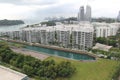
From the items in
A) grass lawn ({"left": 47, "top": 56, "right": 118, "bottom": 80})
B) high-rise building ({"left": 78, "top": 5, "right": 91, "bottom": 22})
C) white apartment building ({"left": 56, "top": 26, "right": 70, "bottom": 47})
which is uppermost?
high-rise building ({"left": 78, "top": 5, "right": 91, "bottom": 22})

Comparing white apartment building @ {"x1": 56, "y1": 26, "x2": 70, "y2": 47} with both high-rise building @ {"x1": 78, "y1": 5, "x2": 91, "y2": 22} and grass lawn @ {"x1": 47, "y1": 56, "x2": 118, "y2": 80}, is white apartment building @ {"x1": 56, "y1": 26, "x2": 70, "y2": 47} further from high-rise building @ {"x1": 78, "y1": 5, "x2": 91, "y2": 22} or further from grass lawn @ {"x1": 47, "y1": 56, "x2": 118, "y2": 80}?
high-rise building @ {"x1": 78, "y1": 5, "x2": 91, "y2": 22}

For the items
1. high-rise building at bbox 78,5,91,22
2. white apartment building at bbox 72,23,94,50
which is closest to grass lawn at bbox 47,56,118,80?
white apartment building at bbox 72,23,94,50

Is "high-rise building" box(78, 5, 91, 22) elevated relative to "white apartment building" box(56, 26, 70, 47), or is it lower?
elevated

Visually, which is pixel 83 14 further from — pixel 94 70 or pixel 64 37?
pixel 94 70

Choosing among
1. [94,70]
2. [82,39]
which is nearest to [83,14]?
[82,39]

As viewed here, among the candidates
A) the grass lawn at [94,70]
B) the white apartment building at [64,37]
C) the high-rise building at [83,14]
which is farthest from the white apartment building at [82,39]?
the high-rise building at [83,14]

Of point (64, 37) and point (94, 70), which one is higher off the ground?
point (64, 37)

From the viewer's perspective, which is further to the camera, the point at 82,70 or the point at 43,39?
the point at 43,39

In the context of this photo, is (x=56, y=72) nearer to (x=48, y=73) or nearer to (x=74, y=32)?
(x=48, y=73)

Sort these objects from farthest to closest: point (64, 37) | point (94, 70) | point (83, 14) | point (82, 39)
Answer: point (83, 14), point (64, 37), point (82, 39), point (94, 70)

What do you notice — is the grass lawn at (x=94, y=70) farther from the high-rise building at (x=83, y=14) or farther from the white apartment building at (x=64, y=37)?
the high-rise building at (x=83, y=14)

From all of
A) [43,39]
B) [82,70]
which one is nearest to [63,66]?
[82,70]
